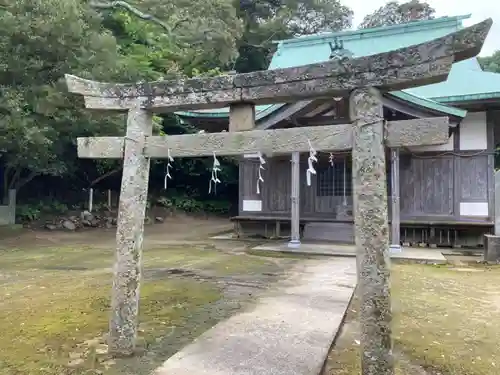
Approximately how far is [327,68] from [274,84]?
48 cm

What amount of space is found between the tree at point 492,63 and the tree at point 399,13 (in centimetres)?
644

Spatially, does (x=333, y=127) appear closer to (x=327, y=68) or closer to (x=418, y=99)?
(x=327, y=68)

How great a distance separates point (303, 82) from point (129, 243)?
7.13 feet

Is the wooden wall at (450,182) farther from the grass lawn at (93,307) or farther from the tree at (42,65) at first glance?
the tree at (42,65)

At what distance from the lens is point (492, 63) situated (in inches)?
1260

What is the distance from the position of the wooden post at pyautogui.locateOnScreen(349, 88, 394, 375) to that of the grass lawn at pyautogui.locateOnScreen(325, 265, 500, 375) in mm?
543

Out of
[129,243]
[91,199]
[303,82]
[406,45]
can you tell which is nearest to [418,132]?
[303,82]

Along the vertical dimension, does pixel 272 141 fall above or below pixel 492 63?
below

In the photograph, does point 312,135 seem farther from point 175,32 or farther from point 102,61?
point 175,32

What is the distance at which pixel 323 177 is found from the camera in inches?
509

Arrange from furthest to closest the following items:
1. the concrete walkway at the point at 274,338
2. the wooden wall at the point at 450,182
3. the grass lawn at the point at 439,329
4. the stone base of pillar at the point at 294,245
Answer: the wooden wall at the point at 450,182
the stone base of pillar at the point at 294,245
the grass lawn at the point at 439,329
the concrete walkway at the point at 274,338

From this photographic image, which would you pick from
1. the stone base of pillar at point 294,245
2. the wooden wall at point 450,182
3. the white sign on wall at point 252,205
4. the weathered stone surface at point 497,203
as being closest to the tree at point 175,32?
the white sign on wall at point 252,205

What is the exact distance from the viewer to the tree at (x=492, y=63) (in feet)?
103

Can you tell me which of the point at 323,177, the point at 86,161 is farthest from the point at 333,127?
the point at 86,161
